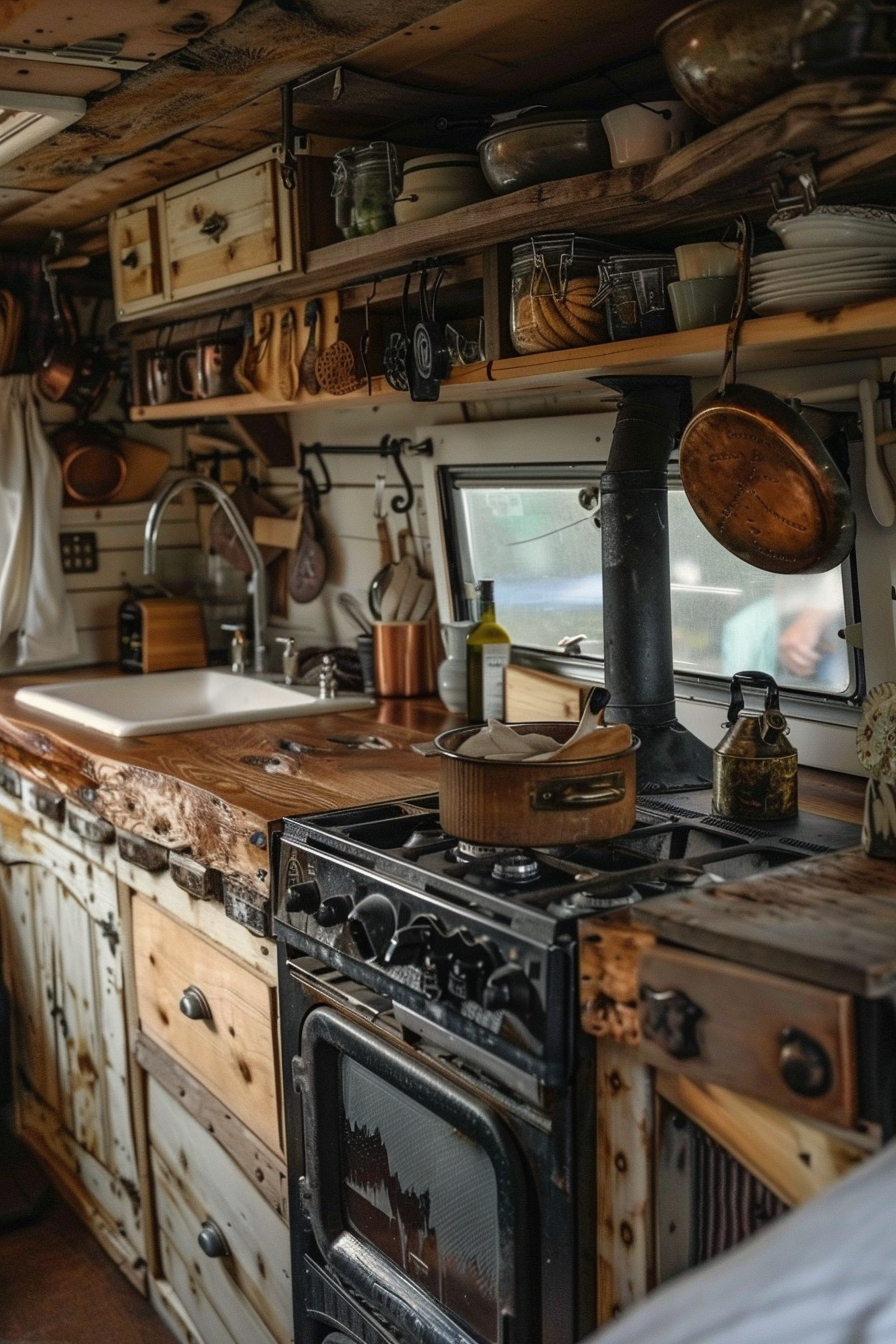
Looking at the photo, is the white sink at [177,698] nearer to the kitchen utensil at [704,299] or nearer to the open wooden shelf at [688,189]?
the open wooden shelf at [688,189]

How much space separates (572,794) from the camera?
1.71 metres

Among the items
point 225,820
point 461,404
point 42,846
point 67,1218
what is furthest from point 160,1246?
point 461,404

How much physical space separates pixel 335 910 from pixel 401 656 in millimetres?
1315

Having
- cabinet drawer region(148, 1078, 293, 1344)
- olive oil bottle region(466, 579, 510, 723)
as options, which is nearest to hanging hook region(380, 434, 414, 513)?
olive oil bottle region(466, 579, 510, 723)

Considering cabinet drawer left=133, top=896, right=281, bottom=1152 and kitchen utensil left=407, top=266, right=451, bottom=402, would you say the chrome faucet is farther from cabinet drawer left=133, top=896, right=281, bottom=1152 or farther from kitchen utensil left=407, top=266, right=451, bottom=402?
kitchen utensil left=407, top=266, right=451, bottom=402

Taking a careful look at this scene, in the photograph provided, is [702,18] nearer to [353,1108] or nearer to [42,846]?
[353,1108]

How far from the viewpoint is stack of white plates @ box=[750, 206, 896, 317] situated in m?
1.58

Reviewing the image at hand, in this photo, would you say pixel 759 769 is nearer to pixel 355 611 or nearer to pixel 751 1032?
pixel 751 1032

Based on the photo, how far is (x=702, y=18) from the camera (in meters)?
1.54

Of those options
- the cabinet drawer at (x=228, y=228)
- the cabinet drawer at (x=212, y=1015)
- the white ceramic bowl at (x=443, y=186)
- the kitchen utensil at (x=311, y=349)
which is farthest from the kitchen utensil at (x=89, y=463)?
the white ceramic bowl at (x=443, y=186)

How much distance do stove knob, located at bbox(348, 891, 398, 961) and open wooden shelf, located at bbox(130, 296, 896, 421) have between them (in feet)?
2.76

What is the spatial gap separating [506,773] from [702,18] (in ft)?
3.07

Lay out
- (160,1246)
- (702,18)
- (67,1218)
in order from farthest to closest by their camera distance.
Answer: (67,1218) < (160,1246) < (702,18)

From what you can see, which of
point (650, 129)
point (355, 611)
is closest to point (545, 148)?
point (650, 129)
